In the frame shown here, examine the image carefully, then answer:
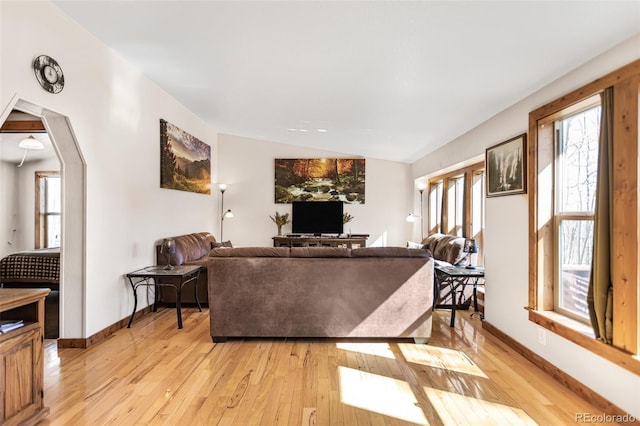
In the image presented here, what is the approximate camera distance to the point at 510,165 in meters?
3.46

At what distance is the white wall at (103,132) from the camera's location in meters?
2.56

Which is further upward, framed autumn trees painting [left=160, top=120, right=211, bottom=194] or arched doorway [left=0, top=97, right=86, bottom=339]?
framed autumn trees painting [left=160, top=120, right=211, bottom=194]

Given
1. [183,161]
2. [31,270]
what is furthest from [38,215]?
[183,161]

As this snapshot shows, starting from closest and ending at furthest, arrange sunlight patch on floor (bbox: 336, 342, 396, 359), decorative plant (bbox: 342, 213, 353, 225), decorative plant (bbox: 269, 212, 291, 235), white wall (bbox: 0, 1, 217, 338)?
white wall (bbox: 0, 1, 217, 338)
sunlight patch on floor (bbox: 336, 342, 396, 359)
decorative plant (bbox: 269, 212, 291, 235)
decorative plant (bbox: 342, 213, 353, 225)

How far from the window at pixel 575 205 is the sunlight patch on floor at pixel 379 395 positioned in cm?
150

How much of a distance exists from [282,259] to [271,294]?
0.35 meters

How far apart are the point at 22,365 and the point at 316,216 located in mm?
5640

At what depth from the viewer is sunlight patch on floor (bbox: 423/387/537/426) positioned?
2.11 meters

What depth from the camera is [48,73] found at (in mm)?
2768

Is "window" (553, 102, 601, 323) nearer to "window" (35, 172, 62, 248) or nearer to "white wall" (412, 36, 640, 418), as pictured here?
"white wall" (412, 36, 640, 418)

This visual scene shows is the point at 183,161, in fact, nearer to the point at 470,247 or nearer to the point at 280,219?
the point at 280,219

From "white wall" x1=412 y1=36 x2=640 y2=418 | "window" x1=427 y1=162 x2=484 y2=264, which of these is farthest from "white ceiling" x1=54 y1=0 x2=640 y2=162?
"window" x1=427 y1=162 x2=484 y2=264

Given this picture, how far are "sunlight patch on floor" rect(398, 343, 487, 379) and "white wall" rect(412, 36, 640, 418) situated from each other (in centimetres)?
60

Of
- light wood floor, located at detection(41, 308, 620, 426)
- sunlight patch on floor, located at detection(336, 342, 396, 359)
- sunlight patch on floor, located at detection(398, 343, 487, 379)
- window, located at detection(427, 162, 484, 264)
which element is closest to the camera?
light wood floor, located at detection(41, 308, 620, 426)
